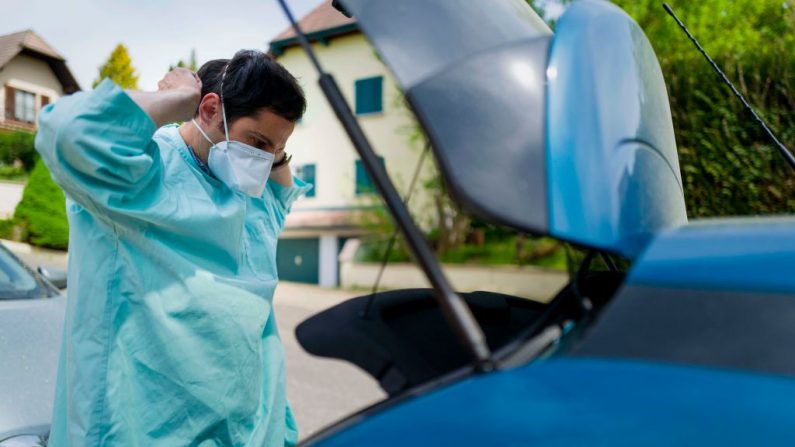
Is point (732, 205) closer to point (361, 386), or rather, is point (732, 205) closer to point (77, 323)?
point (361, 386)

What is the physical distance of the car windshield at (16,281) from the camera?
8.83 ft

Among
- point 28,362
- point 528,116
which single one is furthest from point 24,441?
point 528,116

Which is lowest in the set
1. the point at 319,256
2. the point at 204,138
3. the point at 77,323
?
the point at 319,256

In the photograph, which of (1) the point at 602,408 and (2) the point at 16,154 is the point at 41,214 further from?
(1) the point at 602,408

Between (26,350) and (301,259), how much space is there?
48.8ft

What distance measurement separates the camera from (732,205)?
696cm

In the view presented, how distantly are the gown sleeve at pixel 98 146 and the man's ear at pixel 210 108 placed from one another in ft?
1.18

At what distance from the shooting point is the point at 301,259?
17.1 meters

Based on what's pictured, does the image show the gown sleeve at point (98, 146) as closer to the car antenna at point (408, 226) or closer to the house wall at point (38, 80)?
the car antenna at point (408, 226)

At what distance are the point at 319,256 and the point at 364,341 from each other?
15965mm

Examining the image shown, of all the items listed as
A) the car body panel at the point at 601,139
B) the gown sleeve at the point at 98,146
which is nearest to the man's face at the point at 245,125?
the gown sleeve at the point at 98,146

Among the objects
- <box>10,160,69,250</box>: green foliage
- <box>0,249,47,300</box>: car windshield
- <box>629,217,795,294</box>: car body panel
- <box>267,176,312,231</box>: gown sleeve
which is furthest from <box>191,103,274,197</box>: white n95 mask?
<box>10,160,69,250</box>: green foliage

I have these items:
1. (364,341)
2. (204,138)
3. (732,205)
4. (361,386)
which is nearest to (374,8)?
(364,341)

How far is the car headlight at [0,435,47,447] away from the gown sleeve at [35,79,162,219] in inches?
36.3
